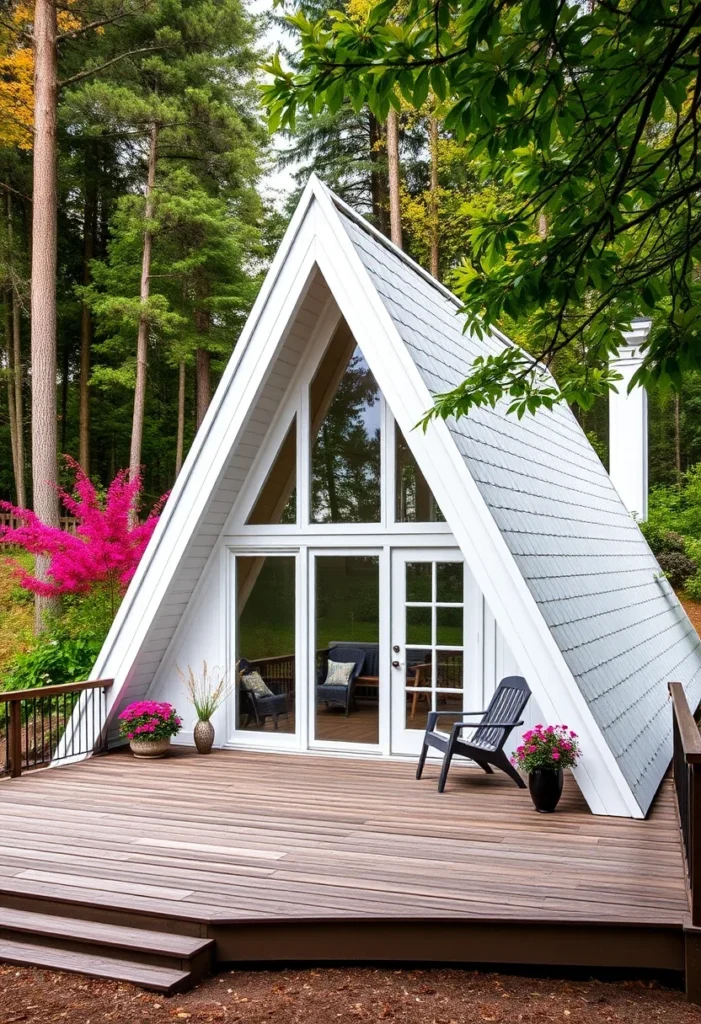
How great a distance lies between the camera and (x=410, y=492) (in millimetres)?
8016

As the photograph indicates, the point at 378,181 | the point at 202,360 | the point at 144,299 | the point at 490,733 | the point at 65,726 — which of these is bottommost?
the point at 65,726

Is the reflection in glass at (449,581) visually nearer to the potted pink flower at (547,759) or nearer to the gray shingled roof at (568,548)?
the gray shingled roof at (568,548)

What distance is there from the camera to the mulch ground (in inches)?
149

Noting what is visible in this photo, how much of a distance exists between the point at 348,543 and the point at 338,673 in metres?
1.21

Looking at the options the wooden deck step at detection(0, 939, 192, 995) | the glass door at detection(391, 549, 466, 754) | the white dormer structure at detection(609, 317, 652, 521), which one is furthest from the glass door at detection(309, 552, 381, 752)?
the white dormer structure at detection(609, 317, 652, 521)

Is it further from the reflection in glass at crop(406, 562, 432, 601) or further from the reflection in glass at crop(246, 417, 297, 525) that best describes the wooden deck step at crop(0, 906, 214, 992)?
the reflection in glass at crop(246, 417, 297, 525)

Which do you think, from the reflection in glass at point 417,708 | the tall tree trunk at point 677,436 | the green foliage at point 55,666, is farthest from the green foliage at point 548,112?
the tall tree trunk at point 677,436

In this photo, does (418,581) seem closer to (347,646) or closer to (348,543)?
(348,543)

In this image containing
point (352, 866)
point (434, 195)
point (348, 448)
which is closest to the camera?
point (352, 866)

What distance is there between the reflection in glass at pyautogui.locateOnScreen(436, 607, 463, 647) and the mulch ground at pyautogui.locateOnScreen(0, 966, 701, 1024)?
3.64 m

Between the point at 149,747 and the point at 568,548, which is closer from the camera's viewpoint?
the point at 149,747

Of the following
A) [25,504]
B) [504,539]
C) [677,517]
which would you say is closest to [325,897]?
[504,539]

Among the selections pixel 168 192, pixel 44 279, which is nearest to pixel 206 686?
pixel 44 279

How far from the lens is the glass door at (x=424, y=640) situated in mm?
7664
